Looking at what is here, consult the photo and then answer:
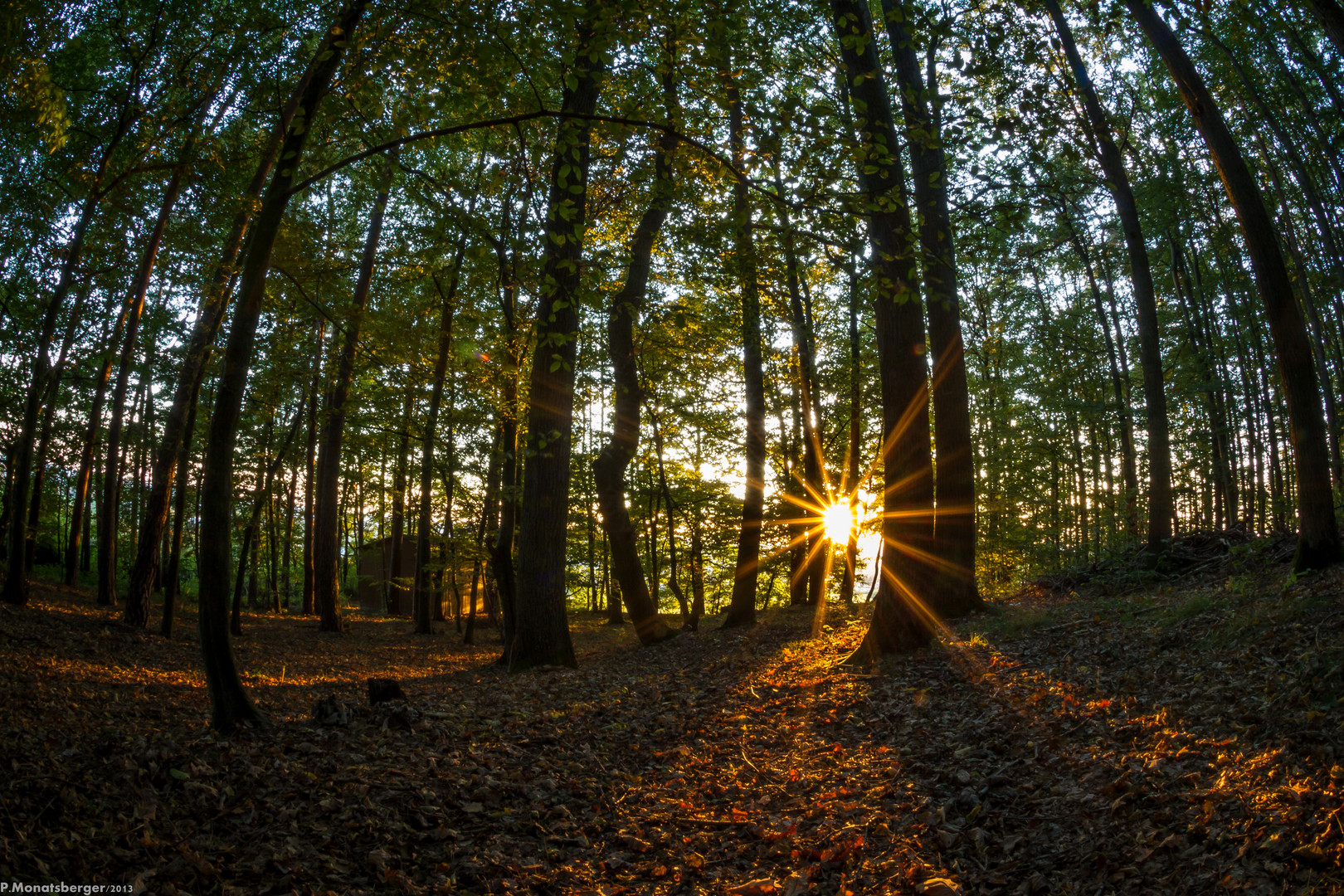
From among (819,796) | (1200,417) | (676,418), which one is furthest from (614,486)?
(1200,417)

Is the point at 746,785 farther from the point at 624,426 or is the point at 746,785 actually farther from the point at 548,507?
the point at 624,426

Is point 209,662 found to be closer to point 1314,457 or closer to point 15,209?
point 1314,457

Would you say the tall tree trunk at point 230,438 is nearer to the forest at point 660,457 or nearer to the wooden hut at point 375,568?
the forest at point 660,457

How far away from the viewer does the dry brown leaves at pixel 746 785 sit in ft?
10.1

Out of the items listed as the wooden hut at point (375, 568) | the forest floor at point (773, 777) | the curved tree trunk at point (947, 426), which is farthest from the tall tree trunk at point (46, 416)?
the wooden hut at point (375, 568)

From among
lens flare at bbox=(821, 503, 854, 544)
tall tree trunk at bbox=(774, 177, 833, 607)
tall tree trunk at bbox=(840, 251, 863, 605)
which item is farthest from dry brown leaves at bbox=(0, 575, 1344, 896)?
tall tree trunk at bbox=(840, 251, 863, 605)

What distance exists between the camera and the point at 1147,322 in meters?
11.1

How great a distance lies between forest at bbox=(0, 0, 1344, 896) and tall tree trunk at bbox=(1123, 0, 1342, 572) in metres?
0.04

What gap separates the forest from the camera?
3596 millimetres

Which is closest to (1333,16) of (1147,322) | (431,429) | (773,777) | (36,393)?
(773,777)

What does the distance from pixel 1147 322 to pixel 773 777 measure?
414 inches

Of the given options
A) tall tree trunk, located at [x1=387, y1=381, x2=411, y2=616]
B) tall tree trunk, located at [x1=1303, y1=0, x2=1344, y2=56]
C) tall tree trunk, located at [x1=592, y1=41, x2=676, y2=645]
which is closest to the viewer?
tall tree trunk, located at [x1=1303, y1=0, x2=1344, y2=56]

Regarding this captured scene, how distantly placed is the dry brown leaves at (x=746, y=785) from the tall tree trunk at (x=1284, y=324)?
2026 mm

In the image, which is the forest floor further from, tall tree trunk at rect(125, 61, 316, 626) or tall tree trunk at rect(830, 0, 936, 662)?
tall tree trunk at rect(125, 61, 316, 626)
